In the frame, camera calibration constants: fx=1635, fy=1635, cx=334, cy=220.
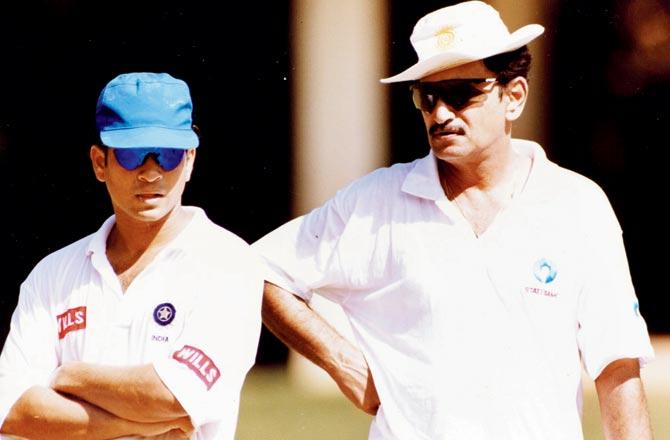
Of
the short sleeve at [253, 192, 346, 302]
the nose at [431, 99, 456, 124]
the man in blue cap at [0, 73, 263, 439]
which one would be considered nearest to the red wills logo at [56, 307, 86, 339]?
the man in blue cap at [0, 73, 263, 439]

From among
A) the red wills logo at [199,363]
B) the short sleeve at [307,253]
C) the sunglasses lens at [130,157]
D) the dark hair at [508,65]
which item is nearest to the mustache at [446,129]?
the dark hair at [508,65]

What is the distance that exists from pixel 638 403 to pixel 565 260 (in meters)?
0.47

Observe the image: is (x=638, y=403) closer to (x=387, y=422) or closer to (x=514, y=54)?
(x=387, y=422)

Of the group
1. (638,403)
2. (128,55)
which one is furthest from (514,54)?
(128,55)

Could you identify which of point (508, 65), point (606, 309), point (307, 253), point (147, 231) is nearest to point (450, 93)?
point (508, 65)

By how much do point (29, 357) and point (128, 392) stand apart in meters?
0.39

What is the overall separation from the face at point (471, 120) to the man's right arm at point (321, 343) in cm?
68

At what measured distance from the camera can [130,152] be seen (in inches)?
182

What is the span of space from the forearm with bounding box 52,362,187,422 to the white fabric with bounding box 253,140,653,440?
834mm

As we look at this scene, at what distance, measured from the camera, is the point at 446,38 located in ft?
16.5

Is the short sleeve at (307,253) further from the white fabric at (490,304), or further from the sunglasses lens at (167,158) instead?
the sunglasses lens at (167,158)

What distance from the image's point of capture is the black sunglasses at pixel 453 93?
16.2 ft

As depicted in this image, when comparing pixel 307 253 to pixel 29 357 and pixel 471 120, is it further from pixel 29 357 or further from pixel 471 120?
pixel 29 357

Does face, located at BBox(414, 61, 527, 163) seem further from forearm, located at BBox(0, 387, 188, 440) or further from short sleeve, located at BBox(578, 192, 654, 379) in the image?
forearm, located at BBox(0, 387, 188, 440)
